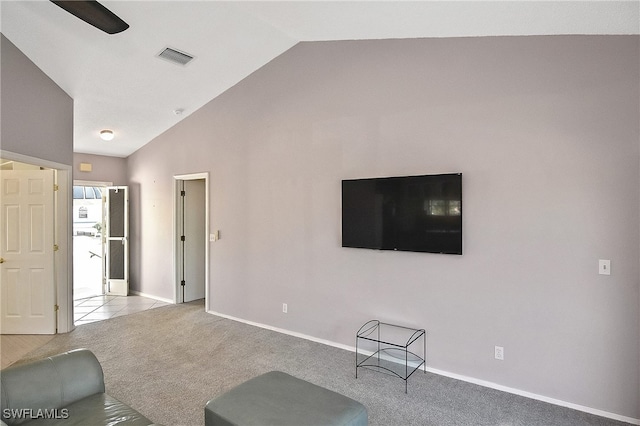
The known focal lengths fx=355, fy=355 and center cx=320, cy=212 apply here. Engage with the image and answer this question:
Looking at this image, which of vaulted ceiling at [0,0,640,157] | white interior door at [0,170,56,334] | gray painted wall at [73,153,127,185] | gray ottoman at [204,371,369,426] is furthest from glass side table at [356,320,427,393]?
gray painted wall at [73,153,127,185]

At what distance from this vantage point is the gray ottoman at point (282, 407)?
1872 millimetres

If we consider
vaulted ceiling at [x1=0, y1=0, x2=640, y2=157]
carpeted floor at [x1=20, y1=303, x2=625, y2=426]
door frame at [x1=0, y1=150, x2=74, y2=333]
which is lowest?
carpeted floor at [x1=20, y1=303, x2=625, y2=426]

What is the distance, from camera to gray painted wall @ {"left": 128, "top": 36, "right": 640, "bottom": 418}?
264 cm

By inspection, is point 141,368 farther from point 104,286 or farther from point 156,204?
point 104,286

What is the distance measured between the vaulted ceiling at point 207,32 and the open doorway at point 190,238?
1372 millimetres

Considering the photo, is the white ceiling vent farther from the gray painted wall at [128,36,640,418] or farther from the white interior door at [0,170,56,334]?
the white interior door at [0,170,56,334]

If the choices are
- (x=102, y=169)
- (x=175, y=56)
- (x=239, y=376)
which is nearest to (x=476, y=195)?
(x=239, y=376)

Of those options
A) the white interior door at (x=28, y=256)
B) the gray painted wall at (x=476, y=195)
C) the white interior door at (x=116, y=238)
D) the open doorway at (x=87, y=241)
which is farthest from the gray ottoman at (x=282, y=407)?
the open doorway at (x=87, y=241)

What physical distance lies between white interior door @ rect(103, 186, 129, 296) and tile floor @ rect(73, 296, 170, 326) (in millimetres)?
342

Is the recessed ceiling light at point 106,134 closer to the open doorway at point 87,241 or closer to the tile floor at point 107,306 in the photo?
the open doorway at point 87,241

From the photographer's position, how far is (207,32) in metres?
3.61

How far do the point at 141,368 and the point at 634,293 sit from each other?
165 inches

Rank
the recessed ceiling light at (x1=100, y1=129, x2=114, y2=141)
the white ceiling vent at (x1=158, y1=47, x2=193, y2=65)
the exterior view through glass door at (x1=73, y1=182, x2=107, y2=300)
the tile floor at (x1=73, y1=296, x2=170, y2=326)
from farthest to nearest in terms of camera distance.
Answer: the exterior view through glass door at (x1=73, y1=182, x2=107, y2=300) < the recessed ceiling light at (x1=100, y1=129, x2=114, y2=141) < the tile floor at (x1=73, y1=296, x2=170, y2=326) < the white ceiling vent at (x1=158, y1=47, x2=193, y2=65)

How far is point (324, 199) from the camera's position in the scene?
414 cm
